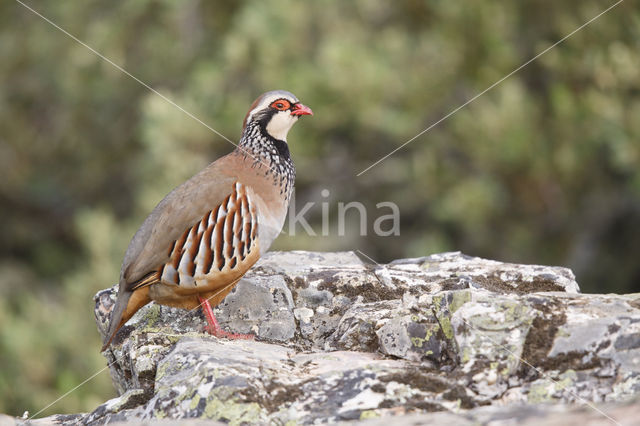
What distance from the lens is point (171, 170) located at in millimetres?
10203

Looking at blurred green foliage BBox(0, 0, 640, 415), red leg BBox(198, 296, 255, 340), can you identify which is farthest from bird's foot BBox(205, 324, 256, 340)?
blurred green foliage BBox(0, 0, 640, 415)

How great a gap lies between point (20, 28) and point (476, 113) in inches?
437

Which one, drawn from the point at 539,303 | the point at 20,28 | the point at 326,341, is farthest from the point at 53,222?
the point at 539,303

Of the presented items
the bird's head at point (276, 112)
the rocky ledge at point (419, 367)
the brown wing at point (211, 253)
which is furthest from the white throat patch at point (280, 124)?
the rocky ledge at point (419, 367)

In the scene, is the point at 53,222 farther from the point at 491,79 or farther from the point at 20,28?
the point at 491,79

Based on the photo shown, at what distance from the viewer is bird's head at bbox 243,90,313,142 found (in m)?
6.21

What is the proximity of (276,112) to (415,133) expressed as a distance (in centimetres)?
506

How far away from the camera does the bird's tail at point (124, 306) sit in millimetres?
5051

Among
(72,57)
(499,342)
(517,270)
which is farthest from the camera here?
(72,57)

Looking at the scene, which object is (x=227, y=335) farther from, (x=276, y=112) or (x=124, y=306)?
(x=276, y=112)

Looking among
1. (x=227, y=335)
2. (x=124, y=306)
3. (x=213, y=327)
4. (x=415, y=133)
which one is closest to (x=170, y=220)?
(x=124, y=306)

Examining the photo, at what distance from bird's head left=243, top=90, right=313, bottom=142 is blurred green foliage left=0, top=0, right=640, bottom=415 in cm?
319

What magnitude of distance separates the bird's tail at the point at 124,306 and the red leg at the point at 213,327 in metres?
0.37

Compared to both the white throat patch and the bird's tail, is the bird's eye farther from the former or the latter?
the bird's tail
